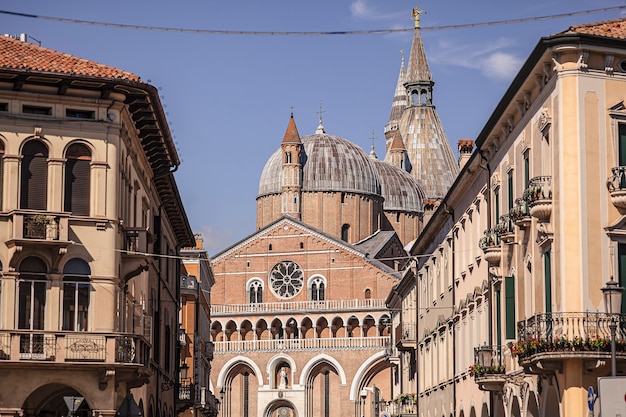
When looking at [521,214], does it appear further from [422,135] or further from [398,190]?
[422,135]

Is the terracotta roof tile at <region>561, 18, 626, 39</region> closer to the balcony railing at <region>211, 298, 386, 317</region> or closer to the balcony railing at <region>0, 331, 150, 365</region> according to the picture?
the balcony railing at <region>0, 331, 150, 365</region>

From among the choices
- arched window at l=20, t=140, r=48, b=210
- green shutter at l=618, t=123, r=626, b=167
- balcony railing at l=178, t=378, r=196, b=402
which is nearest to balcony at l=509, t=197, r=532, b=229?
green shutter at l=618, t=123, r=626, b=167

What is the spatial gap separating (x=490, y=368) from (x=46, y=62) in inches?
476

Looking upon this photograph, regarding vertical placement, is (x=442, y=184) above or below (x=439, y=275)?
above

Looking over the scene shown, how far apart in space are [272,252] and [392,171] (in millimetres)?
24671

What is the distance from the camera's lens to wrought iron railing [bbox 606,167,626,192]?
23.6 meters

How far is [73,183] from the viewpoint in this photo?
1048 inches

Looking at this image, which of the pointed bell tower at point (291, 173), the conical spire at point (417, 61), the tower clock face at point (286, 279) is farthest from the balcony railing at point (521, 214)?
the conical spire at point (417, 61)

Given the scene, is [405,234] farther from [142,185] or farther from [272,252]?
[142,185]

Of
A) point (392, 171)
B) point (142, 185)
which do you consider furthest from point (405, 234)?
point (142, 185)

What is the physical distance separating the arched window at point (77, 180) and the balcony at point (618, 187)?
10280mm

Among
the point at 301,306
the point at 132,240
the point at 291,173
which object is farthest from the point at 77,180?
the point at 291,173

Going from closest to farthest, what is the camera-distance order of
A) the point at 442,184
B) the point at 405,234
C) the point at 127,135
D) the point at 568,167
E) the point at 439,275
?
the point at 568,167
the point at 127,135
the point at 439,275
the point at 405,234
the point at 442,184

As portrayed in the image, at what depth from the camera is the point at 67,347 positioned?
2581 cm
